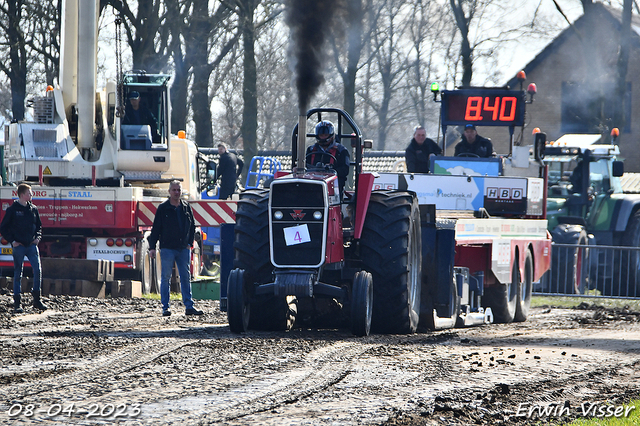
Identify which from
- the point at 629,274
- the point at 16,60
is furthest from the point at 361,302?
the point at 16,60

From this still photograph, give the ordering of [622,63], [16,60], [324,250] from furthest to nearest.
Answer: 1. [16,60]
2. [622,63]
3. [324,250]

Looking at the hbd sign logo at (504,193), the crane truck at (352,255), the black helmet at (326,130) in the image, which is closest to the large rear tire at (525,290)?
the hbd sign logo at (504,193)

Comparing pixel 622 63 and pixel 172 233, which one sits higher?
pixel 622 63

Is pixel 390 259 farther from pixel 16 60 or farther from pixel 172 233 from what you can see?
pixel 16 60

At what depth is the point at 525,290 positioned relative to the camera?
14.9 meters

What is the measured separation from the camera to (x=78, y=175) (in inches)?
657

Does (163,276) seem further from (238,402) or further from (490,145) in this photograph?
(238,402)

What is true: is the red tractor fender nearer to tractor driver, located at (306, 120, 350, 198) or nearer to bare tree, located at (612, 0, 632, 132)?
tractor driver, located at (306, 120, 350, 198)

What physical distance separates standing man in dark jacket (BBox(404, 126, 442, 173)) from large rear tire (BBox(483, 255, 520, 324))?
2472 mm

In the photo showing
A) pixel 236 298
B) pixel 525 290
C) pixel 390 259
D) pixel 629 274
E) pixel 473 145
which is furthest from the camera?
pixel 629 274

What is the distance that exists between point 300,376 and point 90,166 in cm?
1065

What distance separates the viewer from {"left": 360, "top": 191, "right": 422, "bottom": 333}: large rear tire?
9.94m

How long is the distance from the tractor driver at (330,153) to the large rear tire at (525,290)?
5012 mm

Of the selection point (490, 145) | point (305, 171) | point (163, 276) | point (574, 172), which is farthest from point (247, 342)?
point (574, 172)
